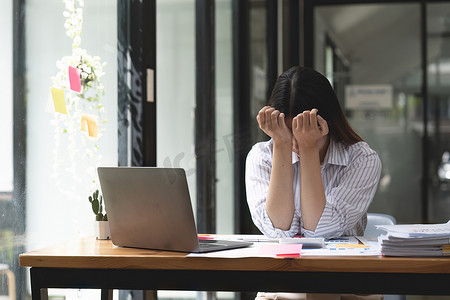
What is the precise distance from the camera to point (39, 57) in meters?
2.08

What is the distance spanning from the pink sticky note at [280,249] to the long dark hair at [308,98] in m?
0.60

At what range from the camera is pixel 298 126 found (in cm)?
209

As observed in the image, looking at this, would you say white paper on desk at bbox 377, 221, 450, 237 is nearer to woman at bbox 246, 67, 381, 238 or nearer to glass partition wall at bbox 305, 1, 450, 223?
woman at bbox 246, 67, 381, 238

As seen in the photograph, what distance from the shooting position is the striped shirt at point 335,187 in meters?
2.18

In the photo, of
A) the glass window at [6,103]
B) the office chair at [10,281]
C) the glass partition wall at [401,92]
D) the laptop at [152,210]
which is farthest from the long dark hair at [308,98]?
the glass partition wall at [401,92]

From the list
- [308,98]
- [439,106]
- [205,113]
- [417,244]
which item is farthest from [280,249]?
[439,106]

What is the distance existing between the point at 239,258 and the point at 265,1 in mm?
3718

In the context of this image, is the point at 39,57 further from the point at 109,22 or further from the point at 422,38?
the point at 422,38

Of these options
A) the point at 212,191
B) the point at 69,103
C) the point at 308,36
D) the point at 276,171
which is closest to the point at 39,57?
the point at 69,103

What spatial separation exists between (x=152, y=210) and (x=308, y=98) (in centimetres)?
75

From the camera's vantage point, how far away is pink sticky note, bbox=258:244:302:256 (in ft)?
5.51

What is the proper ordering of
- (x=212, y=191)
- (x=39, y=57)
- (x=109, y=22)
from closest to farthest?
(x=39, y=57) → (x=109, y=22) → (x=212, y=191)

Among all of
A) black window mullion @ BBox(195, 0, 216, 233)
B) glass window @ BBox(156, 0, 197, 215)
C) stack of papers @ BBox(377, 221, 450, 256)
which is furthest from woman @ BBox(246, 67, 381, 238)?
black window mullion @ BBox(195, 0, 216, 233)

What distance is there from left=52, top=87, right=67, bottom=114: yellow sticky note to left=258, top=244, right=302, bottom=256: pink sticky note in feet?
2.67
